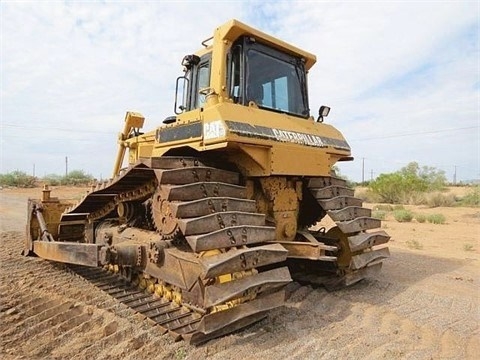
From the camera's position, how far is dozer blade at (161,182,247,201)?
11.3ft

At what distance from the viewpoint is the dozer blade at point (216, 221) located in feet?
10.7

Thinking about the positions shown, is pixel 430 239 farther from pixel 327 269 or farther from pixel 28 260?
pixel 28 260

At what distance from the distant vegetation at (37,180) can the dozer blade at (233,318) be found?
31656mm

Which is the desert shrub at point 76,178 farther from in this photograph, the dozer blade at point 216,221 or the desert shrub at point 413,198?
the dozer blade at point 216,221

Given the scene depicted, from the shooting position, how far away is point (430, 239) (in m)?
9.76

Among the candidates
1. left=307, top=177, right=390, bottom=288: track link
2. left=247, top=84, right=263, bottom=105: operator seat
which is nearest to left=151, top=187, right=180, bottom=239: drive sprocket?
left=247, top=84, right=263, bottom=105: operator seat

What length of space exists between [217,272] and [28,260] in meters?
4.42

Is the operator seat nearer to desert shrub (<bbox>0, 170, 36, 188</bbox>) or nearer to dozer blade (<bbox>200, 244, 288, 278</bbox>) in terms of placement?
dozer blade (<bbox>200, 244, 288, 278</bbox>)

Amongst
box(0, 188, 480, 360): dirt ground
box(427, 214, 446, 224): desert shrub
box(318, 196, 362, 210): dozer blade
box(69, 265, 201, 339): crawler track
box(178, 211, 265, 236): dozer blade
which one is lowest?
box(0, 188, 480, 360): dirt ground

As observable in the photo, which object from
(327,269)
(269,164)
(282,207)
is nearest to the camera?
(269,164)

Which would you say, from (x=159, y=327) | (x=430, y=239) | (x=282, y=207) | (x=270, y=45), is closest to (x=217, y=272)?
(x=159, y=327)

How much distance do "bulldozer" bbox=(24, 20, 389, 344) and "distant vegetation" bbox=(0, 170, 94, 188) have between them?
28747 millimetres

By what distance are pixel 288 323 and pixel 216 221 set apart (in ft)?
4.34

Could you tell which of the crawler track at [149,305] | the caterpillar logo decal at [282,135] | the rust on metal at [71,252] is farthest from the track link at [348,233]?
the rust on metal at [71,252]
